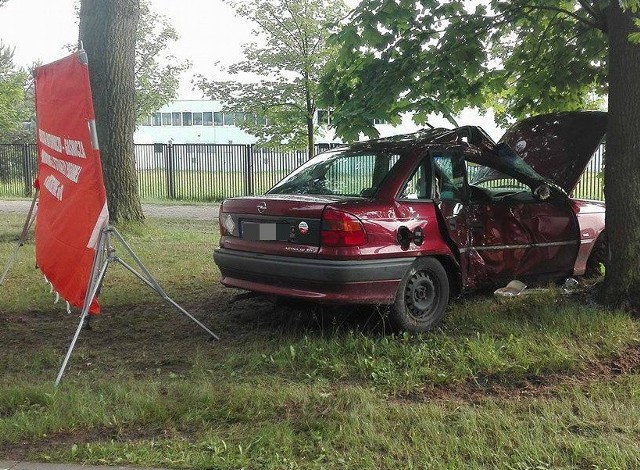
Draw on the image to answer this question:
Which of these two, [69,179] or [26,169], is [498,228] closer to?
[69,179]

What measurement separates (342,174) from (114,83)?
5909 mm

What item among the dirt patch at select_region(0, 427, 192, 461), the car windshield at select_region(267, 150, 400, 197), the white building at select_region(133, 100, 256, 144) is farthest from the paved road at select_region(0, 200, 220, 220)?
the white building at select_region(133, 100, 256, 144)

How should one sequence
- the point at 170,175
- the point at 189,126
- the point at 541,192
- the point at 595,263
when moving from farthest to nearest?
1. the point at 189,126
2. the point at 170,175
3. the point at 595,263
4. the point at 541,192

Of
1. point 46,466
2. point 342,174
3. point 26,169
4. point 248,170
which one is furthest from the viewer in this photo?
point 26,169

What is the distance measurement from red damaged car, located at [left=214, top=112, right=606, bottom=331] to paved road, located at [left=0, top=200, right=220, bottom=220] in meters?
11.0

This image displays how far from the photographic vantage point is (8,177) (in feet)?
83.6

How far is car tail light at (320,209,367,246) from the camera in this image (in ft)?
17.6

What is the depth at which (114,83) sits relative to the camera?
35.7ft

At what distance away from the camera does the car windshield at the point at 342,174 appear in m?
6.00

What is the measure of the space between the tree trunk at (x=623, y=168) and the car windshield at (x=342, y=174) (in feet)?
6.32

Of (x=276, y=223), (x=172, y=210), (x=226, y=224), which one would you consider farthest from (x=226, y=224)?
(x=172, y=210)

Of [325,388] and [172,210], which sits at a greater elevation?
[172,210]

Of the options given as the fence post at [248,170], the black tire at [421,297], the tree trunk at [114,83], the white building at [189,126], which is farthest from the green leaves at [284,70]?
the white building at [189,126]

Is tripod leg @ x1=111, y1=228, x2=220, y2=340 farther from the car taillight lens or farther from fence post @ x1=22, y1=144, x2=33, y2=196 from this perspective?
fence post @ x1=22, y1=144, x2=33, y2=196
